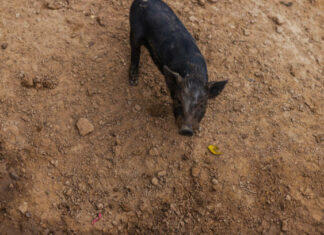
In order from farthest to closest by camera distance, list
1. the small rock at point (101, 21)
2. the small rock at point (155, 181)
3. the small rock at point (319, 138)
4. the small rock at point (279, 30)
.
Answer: the small rock at point (279, 30)
the small rock at point (101, 21)
the small rock at point (319, 138)
the small rock at point (155, 181)

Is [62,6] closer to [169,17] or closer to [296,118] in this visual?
[169,17]

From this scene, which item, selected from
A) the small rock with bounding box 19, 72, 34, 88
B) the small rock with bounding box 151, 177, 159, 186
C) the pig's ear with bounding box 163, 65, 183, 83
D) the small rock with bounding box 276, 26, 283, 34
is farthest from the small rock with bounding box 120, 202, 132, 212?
the small rock with bounding box 276, 26, 283, 34

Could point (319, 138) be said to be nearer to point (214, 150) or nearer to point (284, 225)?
point (284, 225)

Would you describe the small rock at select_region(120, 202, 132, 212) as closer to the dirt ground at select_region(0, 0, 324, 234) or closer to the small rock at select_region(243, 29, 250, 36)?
the dirt ground at select_region(0, 0, 324, 234)

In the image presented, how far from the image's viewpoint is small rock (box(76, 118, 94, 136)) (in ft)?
14.5

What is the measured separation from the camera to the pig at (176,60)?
365cm

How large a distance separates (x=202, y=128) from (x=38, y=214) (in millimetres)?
2572

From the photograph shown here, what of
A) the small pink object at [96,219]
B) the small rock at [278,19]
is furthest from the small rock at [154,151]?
the small rock at [278,19]

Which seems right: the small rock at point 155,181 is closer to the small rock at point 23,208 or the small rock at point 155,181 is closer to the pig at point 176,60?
the pig at point 176,60

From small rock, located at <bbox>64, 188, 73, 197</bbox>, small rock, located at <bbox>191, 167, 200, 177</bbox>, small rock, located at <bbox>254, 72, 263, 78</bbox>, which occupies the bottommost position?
small rock, located at <bbox>64, 188, 73, 197</bbox>

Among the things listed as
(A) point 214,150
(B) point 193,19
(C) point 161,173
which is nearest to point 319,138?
(A) point 214,150

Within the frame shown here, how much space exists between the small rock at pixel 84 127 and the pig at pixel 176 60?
3.29ft

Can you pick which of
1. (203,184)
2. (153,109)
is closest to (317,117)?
(203,184)

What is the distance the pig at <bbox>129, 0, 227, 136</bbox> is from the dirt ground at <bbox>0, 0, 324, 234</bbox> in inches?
27.8
